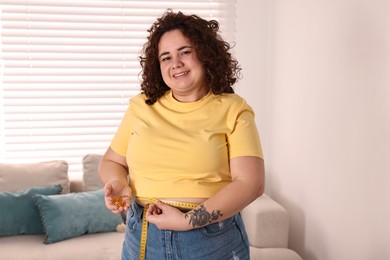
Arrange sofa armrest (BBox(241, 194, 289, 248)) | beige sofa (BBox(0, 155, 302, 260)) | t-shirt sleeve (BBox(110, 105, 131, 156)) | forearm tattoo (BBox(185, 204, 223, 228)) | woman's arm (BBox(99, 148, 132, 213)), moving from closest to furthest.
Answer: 1. forearm tattoo (BBox(185, 204, 223, 228))
2. woman's arm (BBox(99, 148, 132, 213))
3. t-shirt sleeve (BBox(110, 105, 131, 156))
4. beige sofa (BBox(0, 155, 302, 260))
5. sofa armrest (BBox(241, 194, 289, 248))

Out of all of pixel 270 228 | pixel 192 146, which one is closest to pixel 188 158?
pixel 192 146

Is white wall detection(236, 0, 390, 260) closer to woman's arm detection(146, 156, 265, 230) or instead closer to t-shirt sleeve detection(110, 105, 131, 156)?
woman's arm detection(146, 156, 265, 230)

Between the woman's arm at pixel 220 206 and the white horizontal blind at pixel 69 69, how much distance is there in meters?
2.26

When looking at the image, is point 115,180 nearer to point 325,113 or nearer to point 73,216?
point 325,113

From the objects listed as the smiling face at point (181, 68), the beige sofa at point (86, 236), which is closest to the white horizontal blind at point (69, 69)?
the beige sofa at point (86, 236)

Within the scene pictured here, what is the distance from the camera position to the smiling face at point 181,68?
1.66 m

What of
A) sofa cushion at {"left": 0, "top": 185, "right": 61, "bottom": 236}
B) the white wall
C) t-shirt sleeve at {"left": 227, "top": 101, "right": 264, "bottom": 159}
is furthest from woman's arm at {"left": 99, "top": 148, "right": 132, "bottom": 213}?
sofa cushion at {"left": 0, "top": 185, "right": 61, "bottom": 236}

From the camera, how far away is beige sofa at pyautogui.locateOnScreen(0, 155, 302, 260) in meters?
2.89

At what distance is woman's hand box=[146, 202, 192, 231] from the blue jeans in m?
0.04

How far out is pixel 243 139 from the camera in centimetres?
156

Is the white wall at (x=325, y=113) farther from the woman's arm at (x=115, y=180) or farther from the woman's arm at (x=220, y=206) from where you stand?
the woman's arm at (x=115, y=180)

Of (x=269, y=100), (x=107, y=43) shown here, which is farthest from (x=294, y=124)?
(x=107, y=43)

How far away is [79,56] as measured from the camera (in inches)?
143

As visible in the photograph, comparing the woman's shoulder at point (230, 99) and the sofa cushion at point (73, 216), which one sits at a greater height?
the woman's shoulder at point (230, 99)
